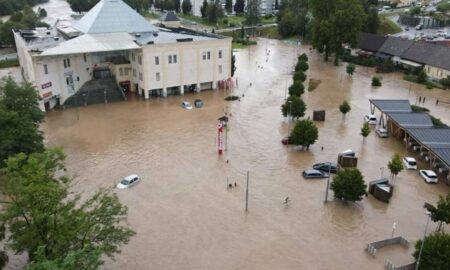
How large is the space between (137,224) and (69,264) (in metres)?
13.2

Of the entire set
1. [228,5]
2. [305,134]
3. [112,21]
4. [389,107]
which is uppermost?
[228,5]

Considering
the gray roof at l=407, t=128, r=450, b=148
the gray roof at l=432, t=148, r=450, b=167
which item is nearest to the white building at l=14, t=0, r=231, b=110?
the gray roof at l=407, t=128, r=450, b=148

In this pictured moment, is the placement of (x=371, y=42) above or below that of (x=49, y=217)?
above

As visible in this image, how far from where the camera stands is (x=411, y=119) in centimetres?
3988

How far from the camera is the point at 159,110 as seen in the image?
1945 inches

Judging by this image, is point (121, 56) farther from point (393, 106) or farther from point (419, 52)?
point (419, 52)

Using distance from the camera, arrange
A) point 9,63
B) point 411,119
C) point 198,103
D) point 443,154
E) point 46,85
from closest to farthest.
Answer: point 443,154, point 411,119, point 46,85, point 198,103, point 9,63

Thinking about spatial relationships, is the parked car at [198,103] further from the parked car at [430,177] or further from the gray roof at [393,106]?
the parked car at [430,177]

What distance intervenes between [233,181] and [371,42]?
2194 inches

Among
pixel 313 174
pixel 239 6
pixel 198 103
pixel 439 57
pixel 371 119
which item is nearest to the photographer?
pixel 313 174

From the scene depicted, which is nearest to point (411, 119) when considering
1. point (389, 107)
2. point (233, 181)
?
point (389, 107)

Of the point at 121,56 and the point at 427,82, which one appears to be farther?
the point at 427,82

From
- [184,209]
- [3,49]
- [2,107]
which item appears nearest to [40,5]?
[3,49]

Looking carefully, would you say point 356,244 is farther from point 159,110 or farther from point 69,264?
point 159,110
